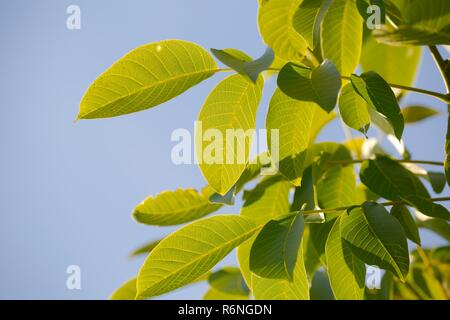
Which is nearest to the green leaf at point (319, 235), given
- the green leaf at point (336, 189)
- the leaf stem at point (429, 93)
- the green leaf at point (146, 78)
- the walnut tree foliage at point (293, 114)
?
the walnut tree foliage at point (293, 114)

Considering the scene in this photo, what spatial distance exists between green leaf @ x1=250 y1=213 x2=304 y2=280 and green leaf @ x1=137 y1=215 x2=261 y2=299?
0.20 feet

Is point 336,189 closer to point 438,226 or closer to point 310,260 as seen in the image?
point 310,260

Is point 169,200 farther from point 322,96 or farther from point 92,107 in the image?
point 322,96

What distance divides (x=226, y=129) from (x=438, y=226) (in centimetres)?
80

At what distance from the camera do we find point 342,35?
4.08ft

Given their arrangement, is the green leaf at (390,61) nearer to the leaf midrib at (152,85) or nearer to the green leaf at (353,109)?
the green leaf at (353,109)

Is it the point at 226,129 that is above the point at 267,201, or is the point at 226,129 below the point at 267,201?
above

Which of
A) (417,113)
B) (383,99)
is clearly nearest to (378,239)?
(383,99)

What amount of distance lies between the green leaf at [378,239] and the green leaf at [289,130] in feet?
0.44

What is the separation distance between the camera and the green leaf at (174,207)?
1416mm

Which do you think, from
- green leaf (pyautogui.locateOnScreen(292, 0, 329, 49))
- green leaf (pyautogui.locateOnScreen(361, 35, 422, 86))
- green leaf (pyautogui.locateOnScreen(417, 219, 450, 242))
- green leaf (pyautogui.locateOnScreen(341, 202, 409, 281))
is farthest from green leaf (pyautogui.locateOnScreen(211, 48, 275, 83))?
green leaf (pyautogui.locateOnScreen(417, 219, 450, 242))

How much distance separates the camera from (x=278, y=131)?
1.12 meters

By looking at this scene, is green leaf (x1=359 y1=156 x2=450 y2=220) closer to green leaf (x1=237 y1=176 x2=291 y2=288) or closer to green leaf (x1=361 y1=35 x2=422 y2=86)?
green leaf (x1=237 y1=176 x2=291 y2=288)
